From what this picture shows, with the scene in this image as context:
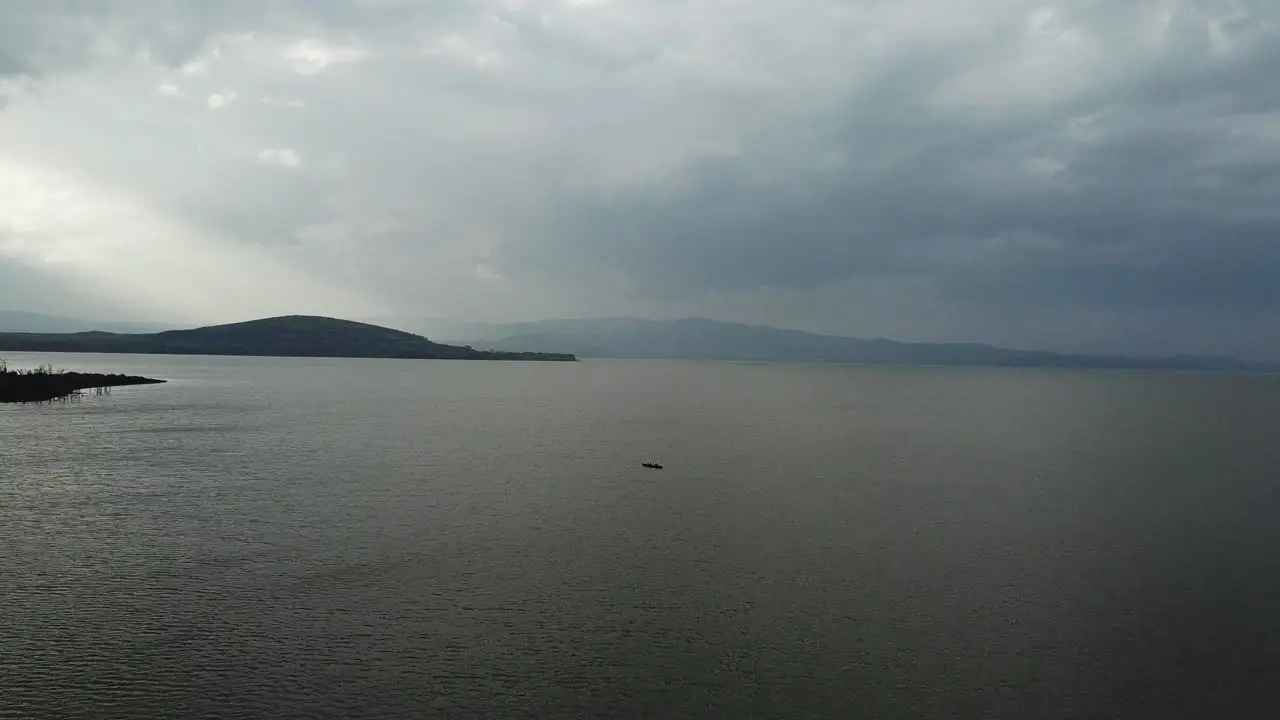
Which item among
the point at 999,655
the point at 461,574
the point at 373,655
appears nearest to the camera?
the point at 373,655

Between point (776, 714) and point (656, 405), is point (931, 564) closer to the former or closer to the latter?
point (776, 714)

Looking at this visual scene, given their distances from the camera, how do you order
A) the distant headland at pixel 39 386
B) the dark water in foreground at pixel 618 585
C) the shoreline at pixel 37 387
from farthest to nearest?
the distant headland at pixel 39 386 → the shoreline at pixel 37 387 → the dark water in foreground at pixel 618 585

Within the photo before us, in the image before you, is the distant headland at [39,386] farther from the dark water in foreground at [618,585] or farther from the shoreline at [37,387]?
the dark water in foreground at [618,585]

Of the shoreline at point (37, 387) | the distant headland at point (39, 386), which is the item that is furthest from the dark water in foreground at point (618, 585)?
the distant headland at point (39, 386)

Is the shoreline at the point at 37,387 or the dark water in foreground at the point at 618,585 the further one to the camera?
the shoreline at the point at 37,387

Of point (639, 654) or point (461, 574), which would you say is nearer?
point (639, 654)

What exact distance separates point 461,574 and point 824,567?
1560cm

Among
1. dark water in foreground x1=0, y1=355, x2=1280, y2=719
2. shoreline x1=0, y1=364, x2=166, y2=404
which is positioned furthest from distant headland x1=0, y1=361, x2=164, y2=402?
dark water in foreground x1=0, y1=355, x2=1280, y2=719

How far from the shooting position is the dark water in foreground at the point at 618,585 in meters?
21.5

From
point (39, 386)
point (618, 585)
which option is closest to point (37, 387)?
point (39, 386)

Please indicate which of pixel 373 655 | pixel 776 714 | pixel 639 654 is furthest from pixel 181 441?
pixel 776 714

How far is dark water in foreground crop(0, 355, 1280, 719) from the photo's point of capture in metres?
21.5

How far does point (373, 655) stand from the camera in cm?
2312

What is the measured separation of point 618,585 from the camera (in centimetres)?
3048
